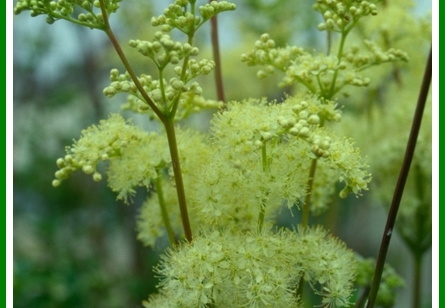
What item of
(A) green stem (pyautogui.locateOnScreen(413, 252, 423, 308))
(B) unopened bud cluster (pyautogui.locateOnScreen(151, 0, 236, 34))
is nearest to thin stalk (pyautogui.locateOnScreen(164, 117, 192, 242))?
(B) unopened bud cluster (pyautogui.locateOnScreen(151, 0, 236, 34))

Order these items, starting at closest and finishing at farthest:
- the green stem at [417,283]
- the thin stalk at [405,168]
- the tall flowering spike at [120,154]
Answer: the thin stalk at [405,168], the tall flowering spike at [120,154], the green stem at [417,283]

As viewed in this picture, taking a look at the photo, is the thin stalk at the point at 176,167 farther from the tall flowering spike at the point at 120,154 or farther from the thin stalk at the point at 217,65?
the thin stalk at the point at 217,65

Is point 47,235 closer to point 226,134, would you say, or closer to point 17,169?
point 17,169

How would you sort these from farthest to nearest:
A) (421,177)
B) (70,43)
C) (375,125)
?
(70,43) < (375,125) < (421,177)

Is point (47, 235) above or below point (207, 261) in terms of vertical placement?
below

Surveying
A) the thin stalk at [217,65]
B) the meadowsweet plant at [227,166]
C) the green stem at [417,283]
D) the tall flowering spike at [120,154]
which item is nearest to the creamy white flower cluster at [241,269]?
the meadowsweet plant at [227,166]

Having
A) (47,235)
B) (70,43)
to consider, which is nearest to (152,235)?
(47,235)

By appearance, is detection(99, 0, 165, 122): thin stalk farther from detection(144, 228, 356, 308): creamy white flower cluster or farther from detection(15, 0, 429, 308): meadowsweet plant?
detection(144, 228, 356, 308): creamy white flower cluster
